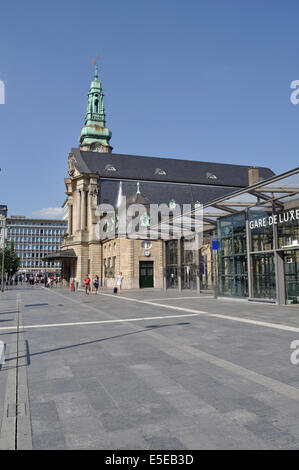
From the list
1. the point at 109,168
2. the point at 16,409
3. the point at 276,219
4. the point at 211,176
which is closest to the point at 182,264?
the point at 276,219

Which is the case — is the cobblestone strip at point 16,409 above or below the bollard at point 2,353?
above

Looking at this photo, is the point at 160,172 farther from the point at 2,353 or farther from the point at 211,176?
the point at 2,353

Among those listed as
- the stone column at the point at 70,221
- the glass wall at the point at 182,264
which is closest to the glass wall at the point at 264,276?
the glass wall at the point at 182,264

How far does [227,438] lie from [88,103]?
89.5m

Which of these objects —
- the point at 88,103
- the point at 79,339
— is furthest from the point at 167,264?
the point at 88,103

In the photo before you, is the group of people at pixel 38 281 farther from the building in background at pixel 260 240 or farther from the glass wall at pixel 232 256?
the building in background at pixel 260 240

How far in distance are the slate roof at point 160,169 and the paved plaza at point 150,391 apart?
59.9m

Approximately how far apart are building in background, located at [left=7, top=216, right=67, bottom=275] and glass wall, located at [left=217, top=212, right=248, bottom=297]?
362ft

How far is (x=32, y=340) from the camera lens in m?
9.61

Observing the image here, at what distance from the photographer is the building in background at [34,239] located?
131 metres

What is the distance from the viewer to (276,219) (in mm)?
19562

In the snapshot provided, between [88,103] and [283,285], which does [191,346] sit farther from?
[88,103]

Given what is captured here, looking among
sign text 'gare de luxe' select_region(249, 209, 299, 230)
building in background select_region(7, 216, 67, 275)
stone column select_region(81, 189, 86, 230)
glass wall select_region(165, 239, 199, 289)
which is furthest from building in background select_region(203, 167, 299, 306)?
building in background select_region(7, 216, 67, 275)

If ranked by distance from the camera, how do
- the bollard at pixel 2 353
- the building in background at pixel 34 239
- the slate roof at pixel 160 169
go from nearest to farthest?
the bollard at pixel 2 353
the slate roof at pixel 160 169
the building in background at pixel 34 239
